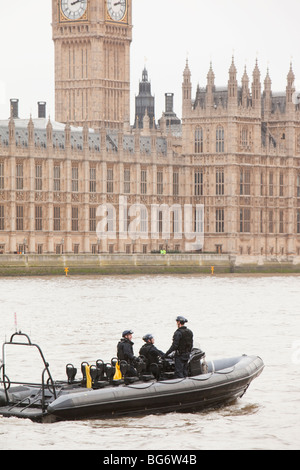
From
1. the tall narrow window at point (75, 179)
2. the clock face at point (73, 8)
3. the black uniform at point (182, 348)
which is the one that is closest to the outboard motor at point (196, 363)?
the black uniform at point (182, 348)

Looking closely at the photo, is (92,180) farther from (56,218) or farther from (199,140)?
(199,140)

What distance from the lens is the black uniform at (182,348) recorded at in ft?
92.0

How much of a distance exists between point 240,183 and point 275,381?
3072 inches

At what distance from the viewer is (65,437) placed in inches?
1039

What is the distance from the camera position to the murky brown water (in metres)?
26.5

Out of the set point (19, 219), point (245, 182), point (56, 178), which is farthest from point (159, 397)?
point (245, 182)

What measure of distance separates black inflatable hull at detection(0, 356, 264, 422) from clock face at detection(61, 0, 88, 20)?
320ft

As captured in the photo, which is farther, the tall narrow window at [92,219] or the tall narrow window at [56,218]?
the tall narrow window at [92,219]

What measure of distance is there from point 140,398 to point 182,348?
188 cm

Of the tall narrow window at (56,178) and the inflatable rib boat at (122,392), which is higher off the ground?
the tall narrow window at (56,178)

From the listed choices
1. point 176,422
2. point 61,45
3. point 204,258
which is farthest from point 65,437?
point 61,45
